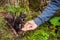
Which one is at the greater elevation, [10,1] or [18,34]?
[10,1]

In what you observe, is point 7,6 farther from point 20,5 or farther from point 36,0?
point 36,0

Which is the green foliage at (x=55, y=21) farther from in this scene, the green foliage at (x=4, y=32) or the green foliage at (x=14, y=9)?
the green foliage at (x=4, y=32)

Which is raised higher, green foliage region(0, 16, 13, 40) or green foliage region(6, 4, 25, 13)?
green foliage region(6, 4, 25, 13)

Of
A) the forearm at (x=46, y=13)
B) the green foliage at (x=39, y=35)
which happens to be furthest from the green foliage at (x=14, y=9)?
the forearm at (x=46, y=13)

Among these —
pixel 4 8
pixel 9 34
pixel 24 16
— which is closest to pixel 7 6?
pixel 4 8

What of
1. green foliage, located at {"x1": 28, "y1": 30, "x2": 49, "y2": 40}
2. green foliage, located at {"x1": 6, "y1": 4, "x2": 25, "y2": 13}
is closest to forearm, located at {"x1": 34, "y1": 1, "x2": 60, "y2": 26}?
green foliage, located at {"x1": 28, "y1": 30, "x2": 49, "y2": 40}

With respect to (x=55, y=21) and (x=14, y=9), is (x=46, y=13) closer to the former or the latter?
(x=55, y=21)

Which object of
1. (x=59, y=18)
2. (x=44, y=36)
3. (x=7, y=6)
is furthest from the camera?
(x=7, y=6)

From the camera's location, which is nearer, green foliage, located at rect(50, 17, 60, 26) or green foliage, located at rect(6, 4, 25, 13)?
green foliage, located at rect(50, 17, 60, 26)

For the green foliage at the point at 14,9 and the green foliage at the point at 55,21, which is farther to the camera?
the green foliage at the point at 14,9

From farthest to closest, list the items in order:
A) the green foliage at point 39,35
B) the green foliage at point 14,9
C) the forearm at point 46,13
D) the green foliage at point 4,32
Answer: the green foliage at point 14,9, the green foliage at point 4,32, the green foliage at point 39,35, the forearm at point 46,13

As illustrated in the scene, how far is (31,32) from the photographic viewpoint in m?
2.96

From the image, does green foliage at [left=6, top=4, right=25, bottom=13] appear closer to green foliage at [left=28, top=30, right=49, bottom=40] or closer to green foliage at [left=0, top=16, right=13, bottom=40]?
green foliage at [left=0, top=16, right=13, bottom=40]

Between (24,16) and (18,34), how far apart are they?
30 cm
